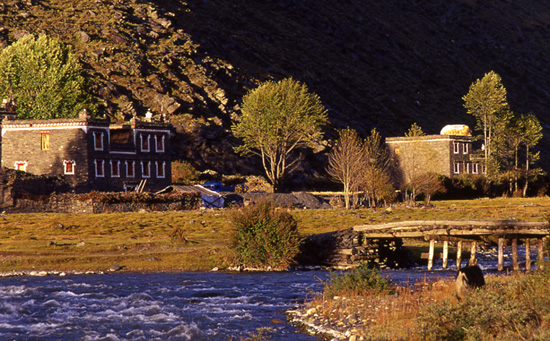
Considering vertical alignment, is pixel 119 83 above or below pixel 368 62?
below

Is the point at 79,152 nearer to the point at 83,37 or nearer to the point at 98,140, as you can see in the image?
the point at 98,140

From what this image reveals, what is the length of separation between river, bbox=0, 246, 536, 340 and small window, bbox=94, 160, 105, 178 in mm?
44903

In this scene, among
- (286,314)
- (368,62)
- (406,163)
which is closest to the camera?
(286,314)

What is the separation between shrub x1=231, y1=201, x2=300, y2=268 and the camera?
43.5 meters

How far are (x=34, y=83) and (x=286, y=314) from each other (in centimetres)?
8553

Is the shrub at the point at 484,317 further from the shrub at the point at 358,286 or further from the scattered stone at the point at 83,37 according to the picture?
the scattered stone at the point at 83,37

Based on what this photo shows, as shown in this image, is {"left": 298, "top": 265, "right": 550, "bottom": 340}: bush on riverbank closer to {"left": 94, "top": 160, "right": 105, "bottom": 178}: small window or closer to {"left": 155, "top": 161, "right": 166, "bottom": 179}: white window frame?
{"left": 94, "top": 160, "right": 105, "bottom": 178}: small window

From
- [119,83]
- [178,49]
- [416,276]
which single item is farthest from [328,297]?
[178,49]

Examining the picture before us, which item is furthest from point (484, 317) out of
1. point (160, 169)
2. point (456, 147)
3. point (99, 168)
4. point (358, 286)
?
point (456, 147)

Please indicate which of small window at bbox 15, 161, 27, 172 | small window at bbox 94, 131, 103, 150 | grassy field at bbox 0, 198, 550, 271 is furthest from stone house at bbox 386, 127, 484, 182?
small window at bbox 15, 161, 27, 172

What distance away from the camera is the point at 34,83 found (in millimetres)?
105250

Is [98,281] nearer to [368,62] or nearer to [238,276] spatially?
[238,276]

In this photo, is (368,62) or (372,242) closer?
(372,242)

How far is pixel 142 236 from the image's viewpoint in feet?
180
